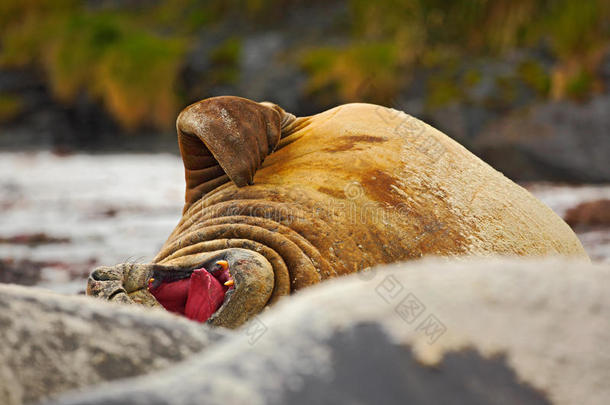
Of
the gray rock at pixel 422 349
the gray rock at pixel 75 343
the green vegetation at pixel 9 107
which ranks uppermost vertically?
the gray rock at pixel 422 349

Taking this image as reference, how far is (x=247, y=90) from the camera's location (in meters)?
14.1

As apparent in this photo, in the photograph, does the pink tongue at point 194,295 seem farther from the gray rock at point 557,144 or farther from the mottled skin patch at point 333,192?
the gray rock at point 557,144

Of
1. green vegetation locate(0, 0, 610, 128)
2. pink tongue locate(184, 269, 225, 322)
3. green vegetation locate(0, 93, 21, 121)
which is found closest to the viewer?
pink tongue locate(184, 269, 225, 322)

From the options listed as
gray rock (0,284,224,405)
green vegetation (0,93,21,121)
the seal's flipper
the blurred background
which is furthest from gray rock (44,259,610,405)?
green vegetation (0,93,21,121)

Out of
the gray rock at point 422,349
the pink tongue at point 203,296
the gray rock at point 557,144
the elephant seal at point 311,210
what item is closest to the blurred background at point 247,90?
the gray rock at point 557,144

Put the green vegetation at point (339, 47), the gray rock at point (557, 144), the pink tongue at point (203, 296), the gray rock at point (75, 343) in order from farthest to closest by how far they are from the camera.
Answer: the green vegetation at point (339, 47)
the gray rock at point (557, 144)
the pink tongue at point (203, 296)
the gray rock at point (75, 343)

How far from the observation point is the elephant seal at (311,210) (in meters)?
2.52

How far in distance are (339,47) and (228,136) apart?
12.2 meters

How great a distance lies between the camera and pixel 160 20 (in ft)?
65.9

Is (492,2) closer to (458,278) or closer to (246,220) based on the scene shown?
(246,220)

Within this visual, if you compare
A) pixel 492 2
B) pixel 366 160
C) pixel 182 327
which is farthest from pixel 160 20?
pixel 182 327

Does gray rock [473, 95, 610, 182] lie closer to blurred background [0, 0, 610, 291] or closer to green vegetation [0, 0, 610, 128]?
blurred background [0, 0, 610, 291]

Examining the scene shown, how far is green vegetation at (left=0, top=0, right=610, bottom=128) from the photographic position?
36.4 ft

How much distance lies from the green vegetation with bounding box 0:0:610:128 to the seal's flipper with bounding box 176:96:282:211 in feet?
28.4
